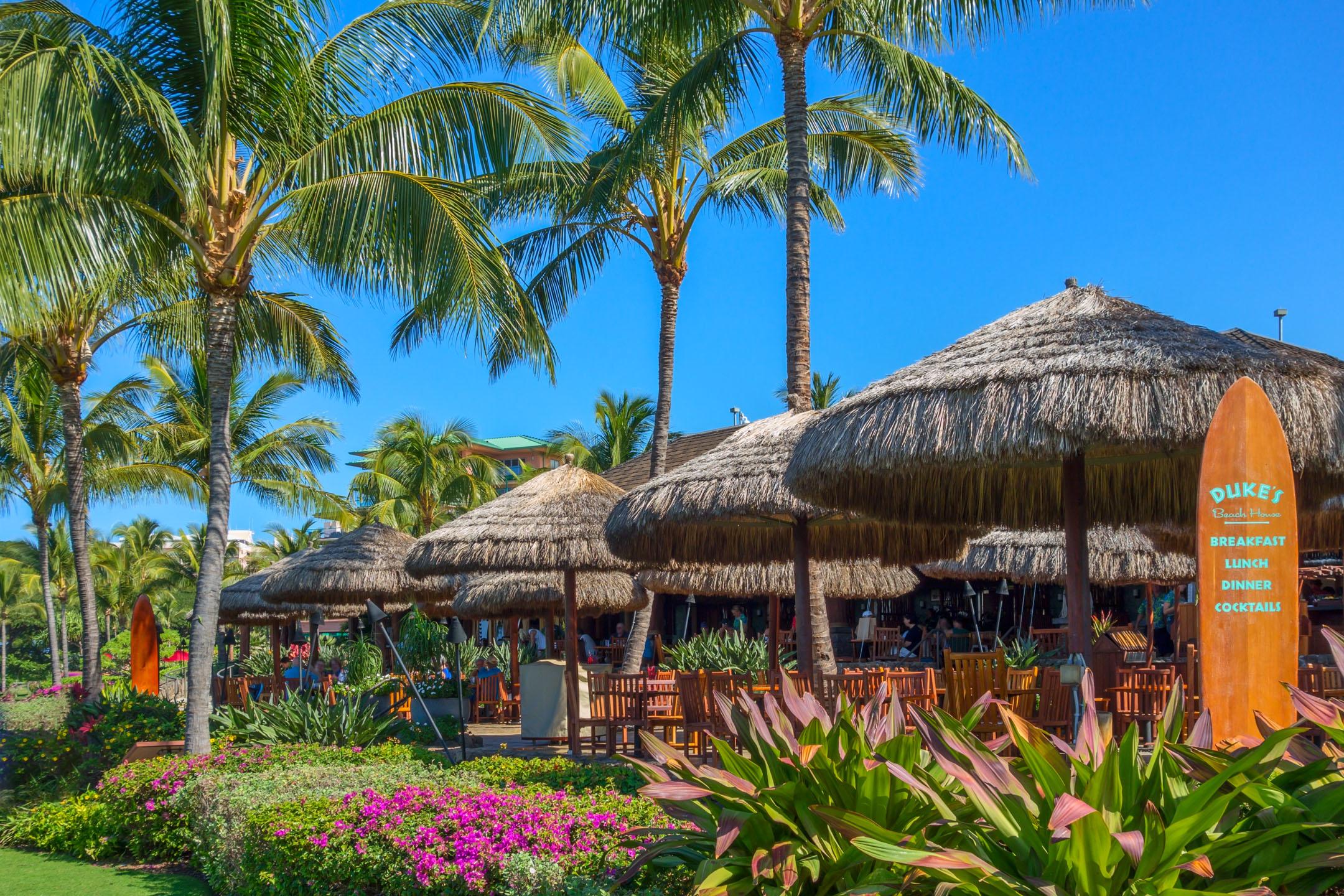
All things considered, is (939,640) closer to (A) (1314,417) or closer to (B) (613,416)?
(A) (1314,417)

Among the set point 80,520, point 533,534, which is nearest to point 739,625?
point 533,534

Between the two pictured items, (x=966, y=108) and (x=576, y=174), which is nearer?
(x=966, y=108)

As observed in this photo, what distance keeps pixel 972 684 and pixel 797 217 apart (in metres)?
5.65

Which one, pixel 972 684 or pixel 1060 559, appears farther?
pixel 1060 559

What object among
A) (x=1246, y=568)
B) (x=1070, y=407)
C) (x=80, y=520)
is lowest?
(x=1246, y=568)

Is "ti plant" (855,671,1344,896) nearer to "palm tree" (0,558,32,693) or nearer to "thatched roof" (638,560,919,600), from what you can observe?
"thatched roof" (638,560,919,600)

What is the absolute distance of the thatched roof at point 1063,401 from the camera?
19.6ft

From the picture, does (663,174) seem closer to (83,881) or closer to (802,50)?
(802,50)

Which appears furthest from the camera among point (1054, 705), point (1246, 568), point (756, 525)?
point (756, 525)

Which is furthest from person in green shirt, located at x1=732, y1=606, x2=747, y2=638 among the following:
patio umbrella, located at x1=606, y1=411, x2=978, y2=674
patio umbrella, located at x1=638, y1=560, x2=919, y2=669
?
patio umbrella, located at x1=606, y1=411, x2=978, y2=674

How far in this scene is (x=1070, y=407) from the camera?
6.02 m

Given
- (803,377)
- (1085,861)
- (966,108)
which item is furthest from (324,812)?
(966,108)

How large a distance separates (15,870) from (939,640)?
47.5ft

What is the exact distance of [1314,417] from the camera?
6.02m
